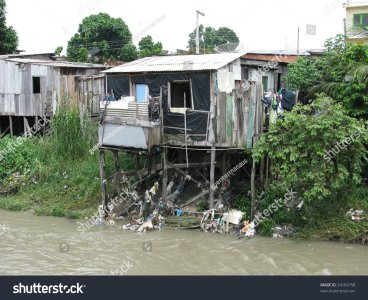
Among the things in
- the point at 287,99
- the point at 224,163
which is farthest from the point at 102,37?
the point at 224,163

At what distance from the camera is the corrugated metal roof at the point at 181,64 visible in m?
13.6

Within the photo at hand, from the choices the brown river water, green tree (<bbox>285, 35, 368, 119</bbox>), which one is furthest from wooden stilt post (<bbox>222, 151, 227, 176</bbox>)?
green tree (<bbox>285, 35, 368, 119</bbox>)

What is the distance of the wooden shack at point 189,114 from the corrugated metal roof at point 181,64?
0.03 m

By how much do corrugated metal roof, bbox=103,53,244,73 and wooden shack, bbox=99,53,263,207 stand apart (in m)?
0.03

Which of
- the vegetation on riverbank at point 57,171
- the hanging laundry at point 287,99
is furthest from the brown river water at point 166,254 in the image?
the hanging laundry at point 287,99

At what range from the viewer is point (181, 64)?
560 inches

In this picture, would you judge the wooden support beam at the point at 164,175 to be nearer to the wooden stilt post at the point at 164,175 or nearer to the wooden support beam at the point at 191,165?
the wooden stilt post at the point at 164,175

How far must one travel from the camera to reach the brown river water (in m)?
11.0

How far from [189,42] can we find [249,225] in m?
34.0

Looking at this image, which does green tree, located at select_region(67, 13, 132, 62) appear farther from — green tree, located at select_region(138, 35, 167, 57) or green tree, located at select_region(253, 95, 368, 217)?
green tree, located at select_region(253, 95, 368, 217)

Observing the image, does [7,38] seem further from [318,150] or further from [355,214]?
[355,214]

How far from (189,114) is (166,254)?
156 inches

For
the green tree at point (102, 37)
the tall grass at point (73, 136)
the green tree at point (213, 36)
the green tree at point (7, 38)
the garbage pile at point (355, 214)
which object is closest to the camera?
the garbage pile at point (355, 214)
